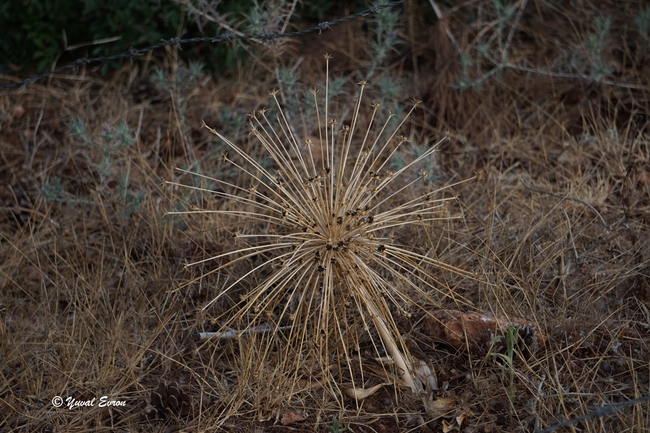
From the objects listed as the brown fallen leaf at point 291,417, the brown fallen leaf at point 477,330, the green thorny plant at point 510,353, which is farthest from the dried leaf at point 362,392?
the green thorny plant at point 510,353

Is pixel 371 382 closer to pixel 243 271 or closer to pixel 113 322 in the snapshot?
pixel 243 271

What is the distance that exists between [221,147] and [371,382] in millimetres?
1959

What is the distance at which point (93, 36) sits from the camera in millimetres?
5121

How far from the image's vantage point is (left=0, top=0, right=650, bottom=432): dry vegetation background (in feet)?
9.25

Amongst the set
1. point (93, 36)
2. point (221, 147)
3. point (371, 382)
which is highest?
point (93, 36)

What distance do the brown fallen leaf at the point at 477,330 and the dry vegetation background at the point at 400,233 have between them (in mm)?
51

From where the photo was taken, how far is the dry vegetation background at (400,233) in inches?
111

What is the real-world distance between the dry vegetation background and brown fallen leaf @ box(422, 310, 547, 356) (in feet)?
0.17

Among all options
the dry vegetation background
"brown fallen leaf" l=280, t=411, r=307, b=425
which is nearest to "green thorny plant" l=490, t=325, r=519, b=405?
the dry vegetation background

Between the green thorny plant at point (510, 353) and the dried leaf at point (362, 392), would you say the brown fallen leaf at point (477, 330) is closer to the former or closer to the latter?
the green thorny plant at point (510, 353)

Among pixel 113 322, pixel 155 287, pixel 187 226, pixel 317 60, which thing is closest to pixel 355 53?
pixel 317 60

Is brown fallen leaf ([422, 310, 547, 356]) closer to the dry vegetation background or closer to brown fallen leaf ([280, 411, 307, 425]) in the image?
the dry vegetation background

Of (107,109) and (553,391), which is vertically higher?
(107,109)

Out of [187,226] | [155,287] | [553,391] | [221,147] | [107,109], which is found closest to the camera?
[553,391]
